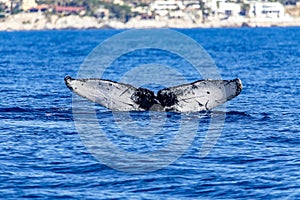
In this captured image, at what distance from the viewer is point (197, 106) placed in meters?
35.8

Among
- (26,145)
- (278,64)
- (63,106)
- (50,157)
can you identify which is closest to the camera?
(50,157)

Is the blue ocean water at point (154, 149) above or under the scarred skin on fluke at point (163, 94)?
under

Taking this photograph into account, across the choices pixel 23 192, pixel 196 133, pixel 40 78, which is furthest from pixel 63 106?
pixel 40 78

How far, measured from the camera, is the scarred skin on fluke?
114 feet

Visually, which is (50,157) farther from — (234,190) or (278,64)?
(278,64)

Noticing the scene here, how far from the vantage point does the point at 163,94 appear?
35125mm

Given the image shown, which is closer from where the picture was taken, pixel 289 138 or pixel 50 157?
pixel 50 157

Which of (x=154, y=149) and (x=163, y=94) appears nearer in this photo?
(x=154, y=149)

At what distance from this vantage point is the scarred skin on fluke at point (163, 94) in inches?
1373

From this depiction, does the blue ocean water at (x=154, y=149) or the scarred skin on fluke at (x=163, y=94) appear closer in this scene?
the blue ocean water at (x=154, y=149)

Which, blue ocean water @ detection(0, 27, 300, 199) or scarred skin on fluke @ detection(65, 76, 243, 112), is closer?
blue ocean water @ detection(0, 27, 300, 199)

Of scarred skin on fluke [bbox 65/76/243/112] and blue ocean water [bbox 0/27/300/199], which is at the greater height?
scarred skin on fluke [bbox 65/76/243/112]

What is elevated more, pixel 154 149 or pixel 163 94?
pixel 163 94

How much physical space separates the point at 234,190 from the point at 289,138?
311 inches
